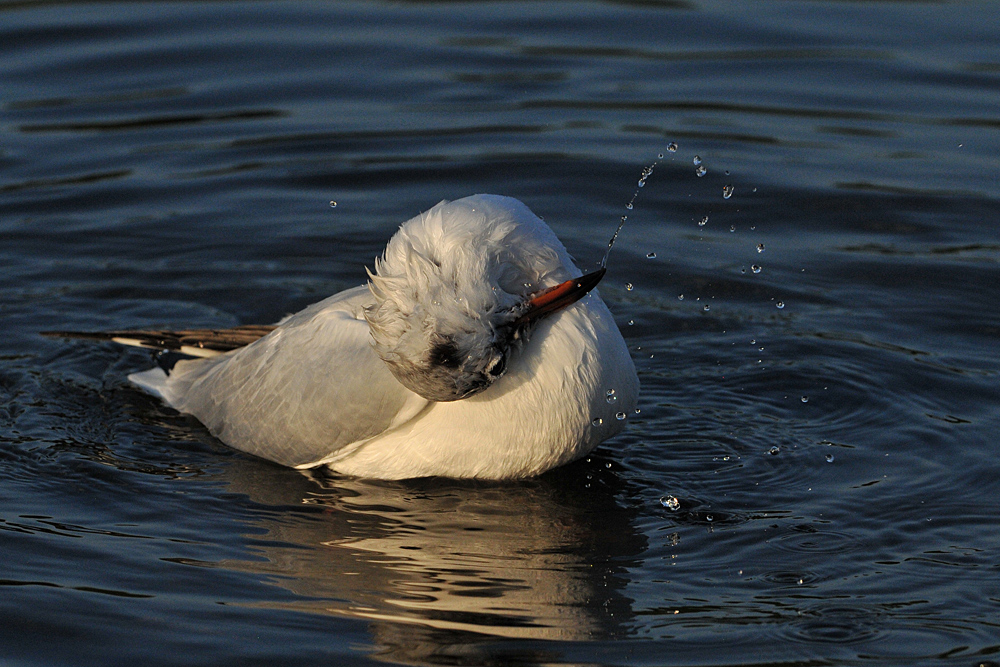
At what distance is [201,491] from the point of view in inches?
201

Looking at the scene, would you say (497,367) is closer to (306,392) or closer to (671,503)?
(671,503)

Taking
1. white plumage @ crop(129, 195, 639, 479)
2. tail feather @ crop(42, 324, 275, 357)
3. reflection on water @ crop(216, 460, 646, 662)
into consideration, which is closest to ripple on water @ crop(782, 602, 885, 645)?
reflection on water @ crop(216, 460, 646, 662)

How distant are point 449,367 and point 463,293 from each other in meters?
0.26

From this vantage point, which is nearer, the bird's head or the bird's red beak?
the bird's head

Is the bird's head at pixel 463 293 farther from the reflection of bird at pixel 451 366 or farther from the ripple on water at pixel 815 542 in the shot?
the ripple on water at pixel 815 542

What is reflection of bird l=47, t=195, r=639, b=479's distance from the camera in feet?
14.8

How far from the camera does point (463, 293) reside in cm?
446

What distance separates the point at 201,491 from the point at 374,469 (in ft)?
2.15

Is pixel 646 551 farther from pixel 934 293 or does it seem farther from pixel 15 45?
pixel 15 45

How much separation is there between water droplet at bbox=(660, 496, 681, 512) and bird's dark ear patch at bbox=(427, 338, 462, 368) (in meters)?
0.96

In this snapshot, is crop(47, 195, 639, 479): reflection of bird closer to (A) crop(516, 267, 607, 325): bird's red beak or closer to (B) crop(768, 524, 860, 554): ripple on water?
(A) crop(516, 267, 607, 325): bird's red beak

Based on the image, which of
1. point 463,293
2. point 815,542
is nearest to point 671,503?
point 815,542

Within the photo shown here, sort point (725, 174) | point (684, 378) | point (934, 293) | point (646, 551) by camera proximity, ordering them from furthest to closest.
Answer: point (725, 174), point (934, 293), point (684, 378), point (646, 551)

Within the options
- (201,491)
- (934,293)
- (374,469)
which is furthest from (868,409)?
(201,491)
